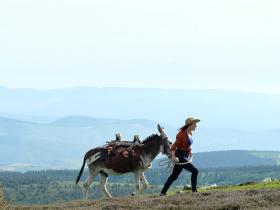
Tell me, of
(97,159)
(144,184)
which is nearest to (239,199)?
(144,184)

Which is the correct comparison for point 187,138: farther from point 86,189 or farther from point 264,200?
point 86,189

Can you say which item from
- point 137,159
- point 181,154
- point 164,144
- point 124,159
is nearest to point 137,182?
point 137,159

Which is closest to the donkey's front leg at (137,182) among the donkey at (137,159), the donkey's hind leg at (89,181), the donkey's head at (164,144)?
the donkey at (137,159)

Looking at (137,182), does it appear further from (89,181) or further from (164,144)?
(89,181)

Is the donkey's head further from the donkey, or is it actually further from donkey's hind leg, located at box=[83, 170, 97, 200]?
donkey's hind leg, located at box=[83, 170, 97, 200]

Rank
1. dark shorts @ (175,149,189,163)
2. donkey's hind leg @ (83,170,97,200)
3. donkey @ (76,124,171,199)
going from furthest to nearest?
donkey's hind leg @ (83,170,97,200), donkey @ (76,124,171,199), dark shorts @ (175,149,189,163)

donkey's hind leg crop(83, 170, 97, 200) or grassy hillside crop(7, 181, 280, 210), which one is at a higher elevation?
donkey's hind leg crop(83, 170, 97, 200)

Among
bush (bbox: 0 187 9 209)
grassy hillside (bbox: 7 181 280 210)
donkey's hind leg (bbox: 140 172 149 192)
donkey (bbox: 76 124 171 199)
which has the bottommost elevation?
grassy hillside (bbox: 7 181 280 210)

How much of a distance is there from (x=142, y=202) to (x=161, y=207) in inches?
72.1

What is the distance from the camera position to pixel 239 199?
21.2 meters

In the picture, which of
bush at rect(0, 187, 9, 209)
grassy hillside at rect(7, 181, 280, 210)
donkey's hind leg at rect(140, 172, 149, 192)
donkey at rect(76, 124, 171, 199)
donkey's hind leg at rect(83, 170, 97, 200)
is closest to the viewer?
bush at rect(0, 187, 9, 209)

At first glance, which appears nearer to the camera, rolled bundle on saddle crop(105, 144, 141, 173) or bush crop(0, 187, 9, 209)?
bush crop(0, 187, 9, 209)

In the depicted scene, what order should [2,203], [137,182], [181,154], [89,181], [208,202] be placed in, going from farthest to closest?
[89,181], [137,182], [181,154], [208,202], [2,203]

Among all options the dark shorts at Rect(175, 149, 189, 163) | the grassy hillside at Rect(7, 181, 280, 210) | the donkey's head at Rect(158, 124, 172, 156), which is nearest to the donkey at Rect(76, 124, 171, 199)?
the donkey's head at Rect(158, 124, 172, 156)
